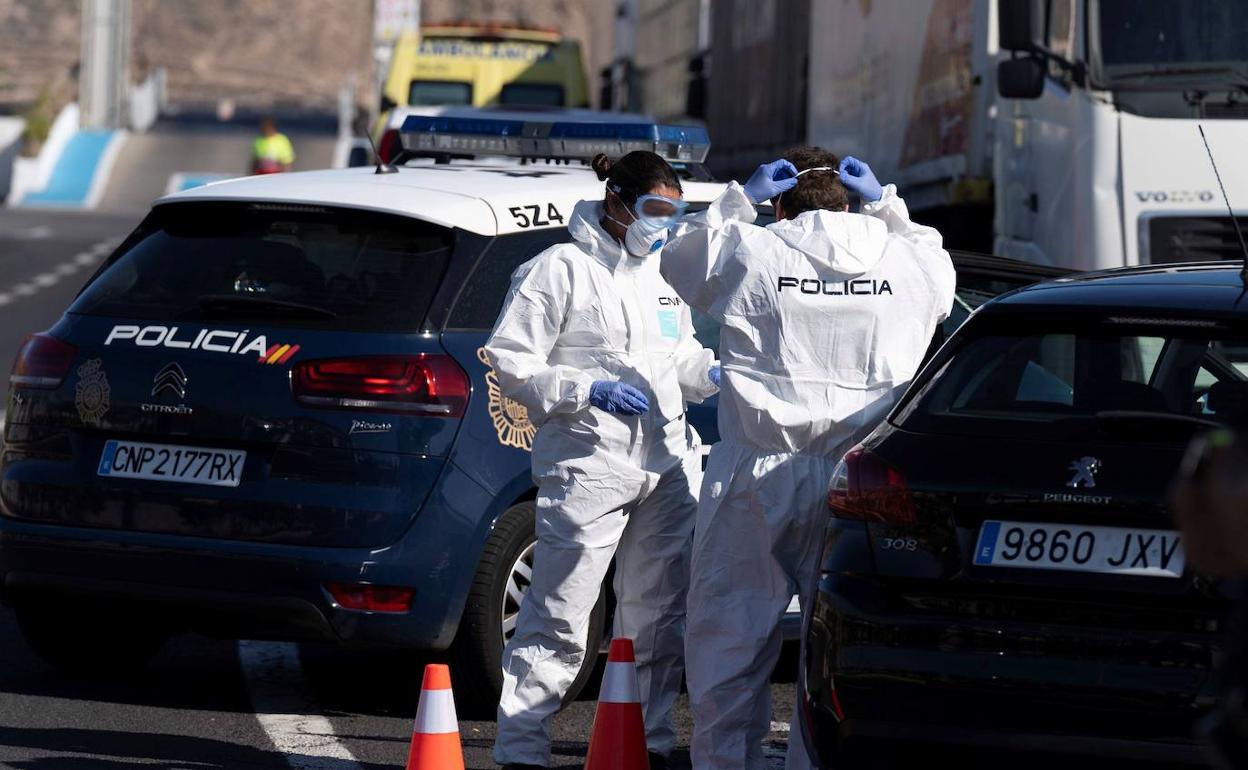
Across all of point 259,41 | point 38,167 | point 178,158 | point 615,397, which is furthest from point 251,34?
point 615,397

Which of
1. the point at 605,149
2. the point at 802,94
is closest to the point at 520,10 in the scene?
the point at 802,94

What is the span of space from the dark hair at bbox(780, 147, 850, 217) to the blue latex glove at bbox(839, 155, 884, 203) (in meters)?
0.03

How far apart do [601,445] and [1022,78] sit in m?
4.86

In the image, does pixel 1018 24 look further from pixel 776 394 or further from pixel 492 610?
pixel 776 394

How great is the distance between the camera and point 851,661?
452 cm

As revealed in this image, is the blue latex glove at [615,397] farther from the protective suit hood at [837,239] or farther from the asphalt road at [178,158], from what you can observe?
the asphalt road at [178,158]

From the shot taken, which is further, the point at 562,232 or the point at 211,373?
the point at 562,232

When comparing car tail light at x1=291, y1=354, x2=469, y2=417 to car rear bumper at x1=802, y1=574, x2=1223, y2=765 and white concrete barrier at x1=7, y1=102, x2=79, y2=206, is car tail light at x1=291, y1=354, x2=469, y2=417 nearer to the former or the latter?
car rear bumper at x1=802, y1=574, x2=1223, y2=765

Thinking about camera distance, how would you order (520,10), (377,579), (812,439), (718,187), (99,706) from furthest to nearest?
1. (520,10)
2. (718,187)
3. (99,706)
4. (377,579)
5. (812,439)

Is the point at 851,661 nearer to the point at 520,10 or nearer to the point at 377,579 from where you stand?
the point at 377,579

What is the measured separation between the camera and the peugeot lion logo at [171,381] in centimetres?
621

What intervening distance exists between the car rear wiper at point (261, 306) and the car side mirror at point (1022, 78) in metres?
4.60

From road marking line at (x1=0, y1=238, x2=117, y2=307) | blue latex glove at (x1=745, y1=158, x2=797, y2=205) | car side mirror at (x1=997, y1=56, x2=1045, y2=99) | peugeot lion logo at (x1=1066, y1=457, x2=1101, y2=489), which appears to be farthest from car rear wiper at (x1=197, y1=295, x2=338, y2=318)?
road marking line at (x1=0, y1=238, x2=117, y2=307)

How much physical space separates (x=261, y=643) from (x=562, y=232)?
6.78ft
